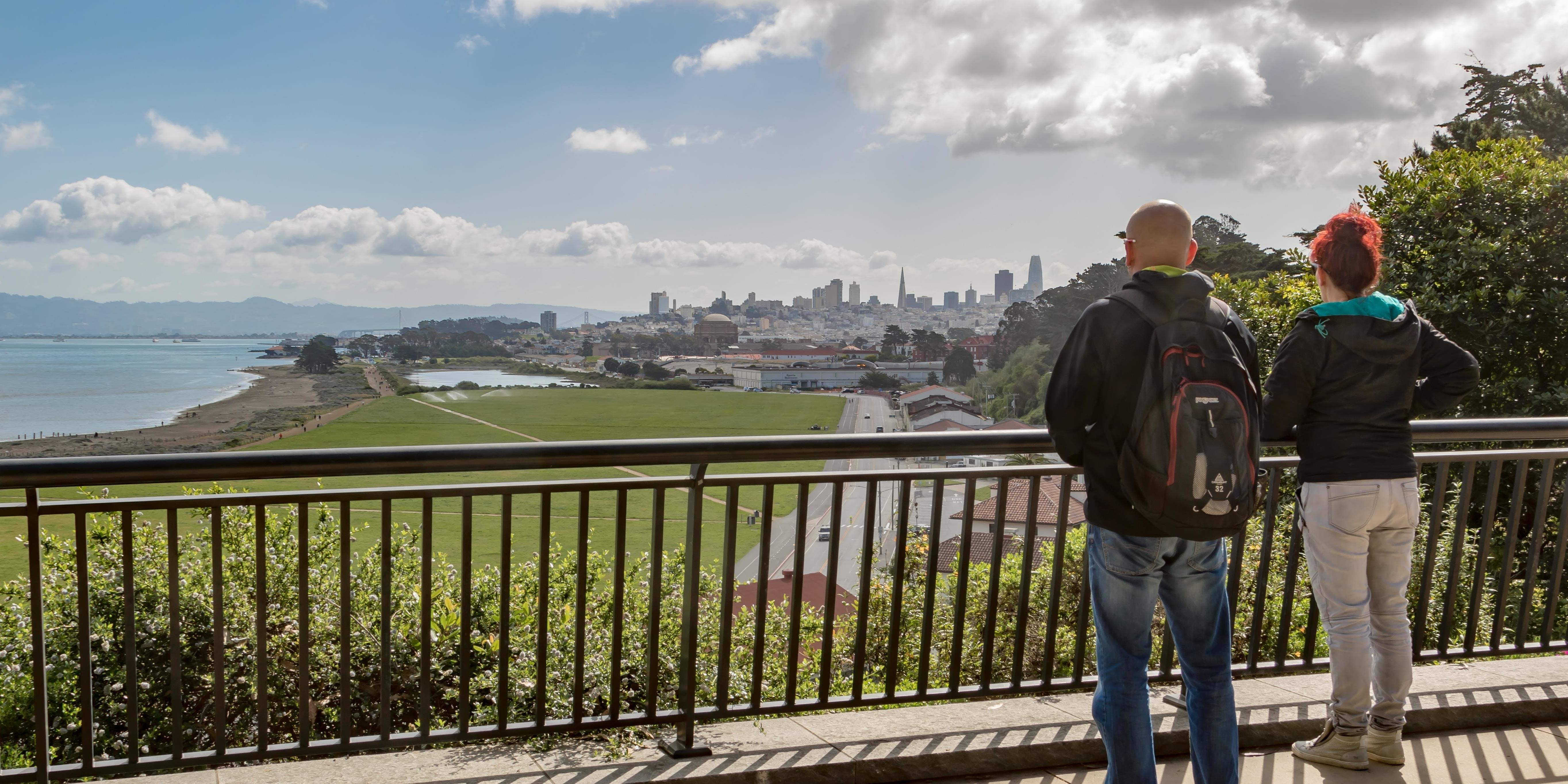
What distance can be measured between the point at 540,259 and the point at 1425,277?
527ft

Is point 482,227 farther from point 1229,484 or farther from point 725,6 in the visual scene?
point 1229,484

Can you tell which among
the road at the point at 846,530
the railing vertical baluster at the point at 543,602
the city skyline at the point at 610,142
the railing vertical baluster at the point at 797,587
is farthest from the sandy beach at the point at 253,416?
the railing vertical baluster at the point at 797,587

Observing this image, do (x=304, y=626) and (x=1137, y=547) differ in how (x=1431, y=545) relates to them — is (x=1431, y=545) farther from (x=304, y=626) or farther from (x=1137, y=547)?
(x=304, y=626)

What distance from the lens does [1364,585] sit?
2.61 metres

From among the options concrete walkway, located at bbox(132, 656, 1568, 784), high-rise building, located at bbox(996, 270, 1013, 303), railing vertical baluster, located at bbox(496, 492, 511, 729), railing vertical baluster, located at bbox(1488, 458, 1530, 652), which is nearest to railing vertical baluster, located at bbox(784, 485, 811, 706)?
concrete walkway, located at bbox(132, 656, 1568, 784)

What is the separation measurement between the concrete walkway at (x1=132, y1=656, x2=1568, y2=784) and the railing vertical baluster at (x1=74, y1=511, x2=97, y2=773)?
0.62ft

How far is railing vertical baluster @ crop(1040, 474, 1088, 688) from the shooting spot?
2896mm

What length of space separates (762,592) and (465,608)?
0.78 meters

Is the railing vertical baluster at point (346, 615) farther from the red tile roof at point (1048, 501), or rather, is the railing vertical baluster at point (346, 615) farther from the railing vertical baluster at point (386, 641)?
the red tile roof at point (1048, 501)

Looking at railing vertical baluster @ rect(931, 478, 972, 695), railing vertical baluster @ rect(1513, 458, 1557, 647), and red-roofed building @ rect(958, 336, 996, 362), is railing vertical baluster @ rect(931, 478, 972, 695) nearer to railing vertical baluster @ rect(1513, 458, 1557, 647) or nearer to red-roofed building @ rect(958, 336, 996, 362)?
railing vertical baluster @ rect(1513, 458, 1557, 647)

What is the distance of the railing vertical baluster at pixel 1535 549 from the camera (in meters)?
3.40

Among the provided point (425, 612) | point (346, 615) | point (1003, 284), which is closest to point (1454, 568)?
point (425, 612)

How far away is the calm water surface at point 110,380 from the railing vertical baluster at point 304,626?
81403 mm

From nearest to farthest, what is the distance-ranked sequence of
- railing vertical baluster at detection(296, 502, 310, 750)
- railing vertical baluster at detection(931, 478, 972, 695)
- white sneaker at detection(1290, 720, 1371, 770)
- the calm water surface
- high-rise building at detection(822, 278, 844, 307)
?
railing vertical baluster at detection(296, 502, 310, 750), white sneaker at detection(1290, 720, 1371, 770), railing vertical baluster at detection(931, 478, 972, 695), the calm water surface, high-rise building at detection(822, 278, 844, 307)
